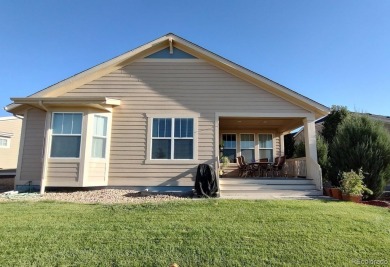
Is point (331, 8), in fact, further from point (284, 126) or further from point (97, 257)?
point (97, 257)

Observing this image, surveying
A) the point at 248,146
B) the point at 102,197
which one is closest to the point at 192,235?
the point at 102,197

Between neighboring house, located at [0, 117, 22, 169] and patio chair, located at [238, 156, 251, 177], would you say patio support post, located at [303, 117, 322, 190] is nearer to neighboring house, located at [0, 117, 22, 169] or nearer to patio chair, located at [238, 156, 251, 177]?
patio chair, located at [238, 156, 251, 177]

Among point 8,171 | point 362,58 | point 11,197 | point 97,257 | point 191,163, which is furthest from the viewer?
point 8,171

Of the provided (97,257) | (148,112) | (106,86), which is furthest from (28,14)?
(97,257)

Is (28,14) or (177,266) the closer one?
(177,266)

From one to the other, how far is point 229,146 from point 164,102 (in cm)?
471

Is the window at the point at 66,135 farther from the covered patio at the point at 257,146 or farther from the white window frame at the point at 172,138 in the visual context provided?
the covered patio at the point at 257,146

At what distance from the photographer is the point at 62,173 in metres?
8.74

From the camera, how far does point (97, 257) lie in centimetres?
410

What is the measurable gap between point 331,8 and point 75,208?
11.4 meters

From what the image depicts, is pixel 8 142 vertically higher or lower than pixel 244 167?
higher

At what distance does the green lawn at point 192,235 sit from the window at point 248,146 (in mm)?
6328

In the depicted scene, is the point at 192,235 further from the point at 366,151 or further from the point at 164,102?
the point at 366,151

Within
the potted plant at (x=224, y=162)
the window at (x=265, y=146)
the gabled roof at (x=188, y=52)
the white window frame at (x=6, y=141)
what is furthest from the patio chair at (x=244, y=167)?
the white window frame at (x=6, y=141)
